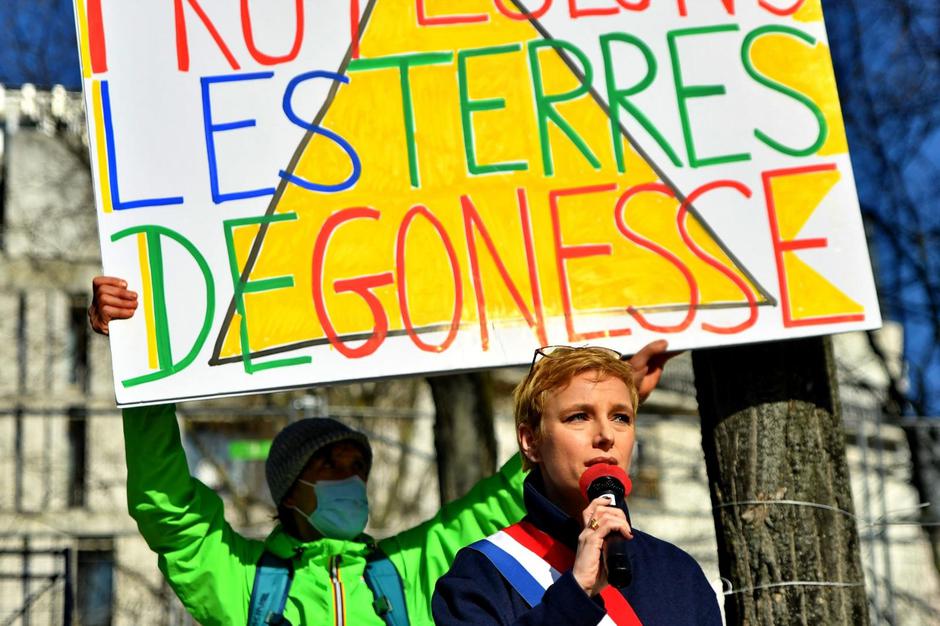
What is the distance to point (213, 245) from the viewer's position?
3.85m

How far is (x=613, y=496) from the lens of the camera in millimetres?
2541

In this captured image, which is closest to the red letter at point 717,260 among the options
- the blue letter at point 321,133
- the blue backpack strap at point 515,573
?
the blue letter at point 321,133

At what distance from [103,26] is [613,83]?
1394 mm

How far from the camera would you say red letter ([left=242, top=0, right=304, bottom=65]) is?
13.1 ft

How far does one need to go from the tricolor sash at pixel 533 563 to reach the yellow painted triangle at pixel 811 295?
4.23 ft

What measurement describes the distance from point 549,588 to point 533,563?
19 cm

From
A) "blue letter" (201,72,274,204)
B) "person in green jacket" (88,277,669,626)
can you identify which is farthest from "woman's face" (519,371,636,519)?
"blue letter" (201,72,274,204)

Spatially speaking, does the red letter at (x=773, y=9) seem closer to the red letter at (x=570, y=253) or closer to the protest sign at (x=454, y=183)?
the protest sign at (x=454, y=183)

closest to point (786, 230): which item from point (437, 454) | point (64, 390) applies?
point (437, 454)

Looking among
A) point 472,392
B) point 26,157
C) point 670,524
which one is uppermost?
point 26,157

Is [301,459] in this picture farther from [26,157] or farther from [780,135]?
[26,157]

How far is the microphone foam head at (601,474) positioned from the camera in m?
2.65

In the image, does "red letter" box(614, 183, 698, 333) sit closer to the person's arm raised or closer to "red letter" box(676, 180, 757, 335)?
"red letter" box(676, 180, 757, 335)

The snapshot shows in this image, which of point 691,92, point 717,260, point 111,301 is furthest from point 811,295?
point 111,301
